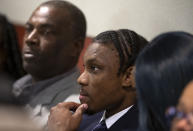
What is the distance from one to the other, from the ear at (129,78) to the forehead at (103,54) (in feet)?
0.20

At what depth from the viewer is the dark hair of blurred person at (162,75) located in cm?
112

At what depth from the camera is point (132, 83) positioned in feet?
5.16

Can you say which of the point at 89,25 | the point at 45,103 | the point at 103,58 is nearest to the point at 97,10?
the point at 89,25

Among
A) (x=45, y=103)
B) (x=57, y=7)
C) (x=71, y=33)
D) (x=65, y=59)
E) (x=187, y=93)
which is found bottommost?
(x=45, y=103)

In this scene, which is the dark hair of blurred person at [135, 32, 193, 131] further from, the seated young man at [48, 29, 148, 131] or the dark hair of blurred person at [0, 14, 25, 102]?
the dark hair of blurred person at [0, 14, 25, 102]

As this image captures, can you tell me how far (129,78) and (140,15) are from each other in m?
0.62

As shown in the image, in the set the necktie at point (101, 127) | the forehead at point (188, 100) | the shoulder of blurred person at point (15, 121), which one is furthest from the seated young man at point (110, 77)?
the shoulder of blurred person at point (15, 121)

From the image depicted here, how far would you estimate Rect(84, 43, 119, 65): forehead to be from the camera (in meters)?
1.58

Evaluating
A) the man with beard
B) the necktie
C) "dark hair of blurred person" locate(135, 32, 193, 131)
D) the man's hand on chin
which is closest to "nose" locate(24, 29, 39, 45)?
the man with beard

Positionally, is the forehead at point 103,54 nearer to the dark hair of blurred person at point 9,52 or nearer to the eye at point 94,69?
the eye at point 94,69

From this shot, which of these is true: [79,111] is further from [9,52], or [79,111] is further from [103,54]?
[9,52]

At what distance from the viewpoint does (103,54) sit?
1.59m

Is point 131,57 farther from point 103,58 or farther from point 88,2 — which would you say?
point 88,2

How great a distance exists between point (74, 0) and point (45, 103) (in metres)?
0.81
